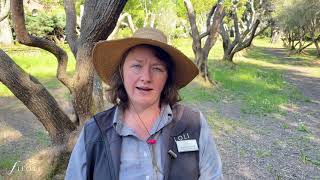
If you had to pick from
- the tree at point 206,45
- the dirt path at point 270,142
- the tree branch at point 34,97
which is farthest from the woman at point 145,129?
the tree at point 206,45

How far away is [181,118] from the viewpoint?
2115 millimetres

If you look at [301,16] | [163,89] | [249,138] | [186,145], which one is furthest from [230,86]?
[301,16]

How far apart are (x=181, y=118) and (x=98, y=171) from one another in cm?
Answer: 49

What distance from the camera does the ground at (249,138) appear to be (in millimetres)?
6480

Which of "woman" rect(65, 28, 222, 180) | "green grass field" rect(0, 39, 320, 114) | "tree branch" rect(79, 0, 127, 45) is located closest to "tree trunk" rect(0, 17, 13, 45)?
"green grass field" rect(0, 39, 320, 114)

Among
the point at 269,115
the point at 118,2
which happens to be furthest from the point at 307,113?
the point at 118,2

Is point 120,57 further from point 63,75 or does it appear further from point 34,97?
point 63,75

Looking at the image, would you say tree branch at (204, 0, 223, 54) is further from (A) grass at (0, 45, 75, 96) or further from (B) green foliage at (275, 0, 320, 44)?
(B) green foliage at (275, 0, 320, 44)

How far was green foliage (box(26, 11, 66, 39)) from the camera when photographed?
105 ft

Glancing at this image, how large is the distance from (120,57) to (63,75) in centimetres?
311

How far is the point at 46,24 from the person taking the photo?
107 ft

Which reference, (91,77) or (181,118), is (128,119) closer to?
(181,118)

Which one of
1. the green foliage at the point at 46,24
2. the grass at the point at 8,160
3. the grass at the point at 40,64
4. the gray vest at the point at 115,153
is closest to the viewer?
the gray vest at the point at 115,153

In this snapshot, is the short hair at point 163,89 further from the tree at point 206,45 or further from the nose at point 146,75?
the tree at point 206,45
